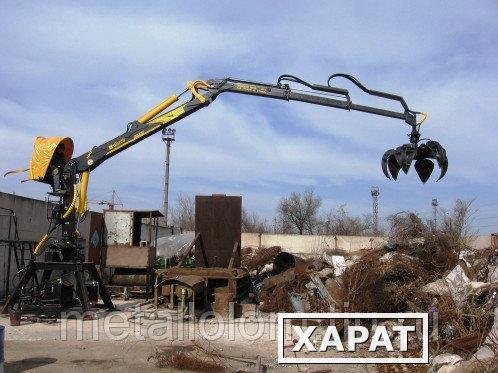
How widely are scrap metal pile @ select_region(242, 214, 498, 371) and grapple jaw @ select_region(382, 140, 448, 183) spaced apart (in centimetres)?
213

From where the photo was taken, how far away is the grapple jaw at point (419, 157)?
8.17 m

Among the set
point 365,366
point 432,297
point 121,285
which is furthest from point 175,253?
point 365,366

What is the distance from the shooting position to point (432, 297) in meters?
9.30

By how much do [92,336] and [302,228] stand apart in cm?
Answer: 4920

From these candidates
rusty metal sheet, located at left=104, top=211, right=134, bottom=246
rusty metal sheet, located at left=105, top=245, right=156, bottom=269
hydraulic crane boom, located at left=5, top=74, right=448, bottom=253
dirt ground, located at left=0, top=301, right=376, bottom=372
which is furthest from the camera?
rusty metal sheet, located at left=104, top=211, right=134, bottom=246

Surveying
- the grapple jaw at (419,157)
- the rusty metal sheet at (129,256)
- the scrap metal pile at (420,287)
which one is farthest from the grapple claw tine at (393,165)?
the rusty metal sheet at (129,256)

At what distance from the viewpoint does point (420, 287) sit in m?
9.80

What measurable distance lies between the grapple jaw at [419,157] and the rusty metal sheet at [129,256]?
350 inches

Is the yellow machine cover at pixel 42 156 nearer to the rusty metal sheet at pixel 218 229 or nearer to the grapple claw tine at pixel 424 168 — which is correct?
the rusty metal sheet at pixel 218 229

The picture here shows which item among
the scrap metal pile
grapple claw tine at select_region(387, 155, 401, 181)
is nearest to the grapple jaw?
grapple claw tine at select_region(387, 155, 401, 181)

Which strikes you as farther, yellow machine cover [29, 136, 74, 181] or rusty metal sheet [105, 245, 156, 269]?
rusty metal sheet [105, 245, 156, 269]

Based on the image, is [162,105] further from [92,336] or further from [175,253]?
[175,253]

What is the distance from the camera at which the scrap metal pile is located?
7.52 m

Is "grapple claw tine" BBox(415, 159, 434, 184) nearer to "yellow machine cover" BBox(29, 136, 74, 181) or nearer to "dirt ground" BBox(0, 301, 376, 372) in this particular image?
"dirt ground" BBox(0, 301, 376, 372)
